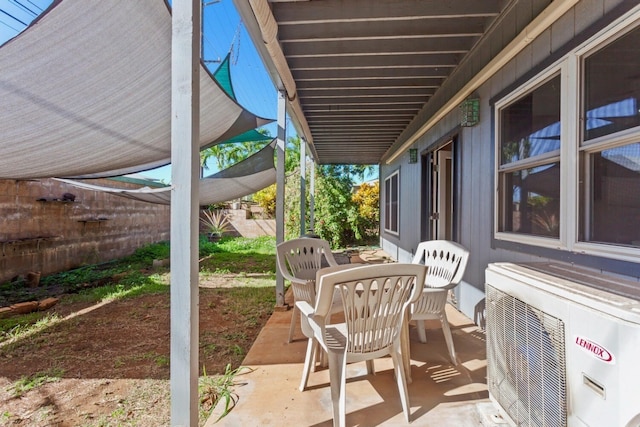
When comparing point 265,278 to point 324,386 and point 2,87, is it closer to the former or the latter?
point 324,386

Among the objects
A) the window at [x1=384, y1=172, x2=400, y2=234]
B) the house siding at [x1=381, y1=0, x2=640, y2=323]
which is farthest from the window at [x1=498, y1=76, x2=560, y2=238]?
the window at [x1=384, y1=172, x2=400, y2=234]

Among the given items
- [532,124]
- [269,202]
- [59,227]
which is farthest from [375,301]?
[269,202]

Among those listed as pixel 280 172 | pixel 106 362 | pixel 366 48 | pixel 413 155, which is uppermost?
pixel 366 48

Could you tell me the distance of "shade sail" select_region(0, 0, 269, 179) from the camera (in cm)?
175

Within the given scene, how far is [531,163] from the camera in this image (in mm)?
2355

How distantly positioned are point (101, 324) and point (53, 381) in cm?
134

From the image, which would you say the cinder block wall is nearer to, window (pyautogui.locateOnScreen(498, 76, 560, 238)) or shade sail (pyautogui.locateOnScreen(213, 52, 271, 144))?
shade sail (pyautogui.locateOnScreen(213, 52, 271, 144))

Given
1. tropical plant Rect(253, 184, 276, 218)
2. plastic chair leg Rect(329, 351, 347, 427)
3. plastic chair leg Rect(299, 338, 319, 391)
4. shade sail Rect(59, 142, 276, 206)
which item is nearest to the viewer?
plastic chair leg Rect(329, 351, 347, 427)

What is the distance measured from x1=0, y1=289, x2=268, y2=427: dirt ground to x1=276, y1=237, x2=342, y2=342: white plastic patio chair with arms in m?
0.69

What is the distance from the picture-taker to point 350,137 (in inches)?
281

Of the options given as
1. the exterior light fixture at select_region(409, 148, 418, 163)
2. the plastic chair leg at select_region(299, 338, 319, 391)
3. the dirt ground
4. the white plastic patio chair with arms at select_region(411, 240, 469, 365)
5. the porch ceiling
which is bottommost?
the dirt ground

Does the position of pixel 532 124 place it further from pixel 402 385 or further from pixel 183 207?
pixel 183 207

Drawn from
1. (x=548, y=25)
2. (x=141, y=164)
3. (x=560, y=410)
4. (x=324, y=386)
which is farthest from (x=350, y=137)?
(x=560, y=410)

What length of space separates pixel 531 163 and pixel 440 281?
1148mm
